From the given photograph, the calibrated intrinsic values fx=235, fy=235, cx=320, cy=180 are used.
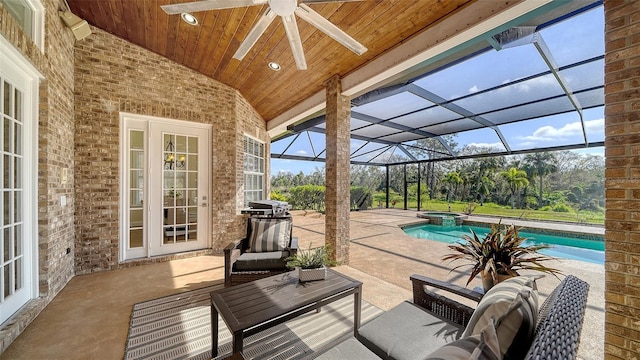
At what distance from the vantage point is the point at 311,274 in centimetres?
219

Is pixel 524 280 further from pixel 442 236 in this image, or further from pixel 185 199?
pixel 442 236

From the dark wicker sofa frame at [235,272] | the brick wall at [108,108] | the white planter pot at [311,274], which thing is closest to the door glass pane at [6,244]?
the brick wall at [108,108]

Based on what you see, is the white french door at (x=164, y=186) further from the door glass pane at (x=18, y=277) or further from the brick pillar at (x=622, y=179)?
the brick pillar at (x=622, y=179)

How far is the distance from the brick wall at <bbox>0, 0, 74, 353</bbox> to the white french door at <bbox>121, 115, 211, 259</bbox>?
797 millimetres

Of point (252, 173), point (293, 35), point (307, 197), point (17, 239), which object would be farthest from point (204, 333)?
point (307, 197)

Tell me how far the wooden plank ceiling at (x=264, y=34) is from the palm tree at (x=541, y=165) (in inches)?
528

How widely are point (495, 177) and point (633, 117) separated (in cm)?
1406

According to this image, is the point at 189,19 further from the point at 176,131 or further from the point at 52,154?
the point at 52,154

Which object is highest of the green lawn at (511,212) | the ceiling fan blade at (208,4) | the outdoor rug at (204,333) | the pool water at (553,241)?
the ceiling fan blade at (208,4)

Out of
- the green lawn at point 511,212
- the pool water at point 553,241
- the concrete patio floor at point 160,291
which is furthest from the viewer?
the green lawn at point 511,212

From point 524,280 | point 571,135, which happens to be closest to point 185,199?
point 524,280

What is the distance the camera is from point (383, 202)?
14.4 meters

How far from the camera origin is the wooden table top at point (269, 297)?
5.36 feet

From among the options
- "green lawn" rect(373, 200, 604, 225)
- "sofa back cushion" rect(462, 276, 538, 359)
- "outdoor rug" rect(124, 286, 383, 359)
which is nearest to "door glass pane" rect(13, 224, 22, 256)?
"outdoor rug" rect(124, 286, 383, 359)
